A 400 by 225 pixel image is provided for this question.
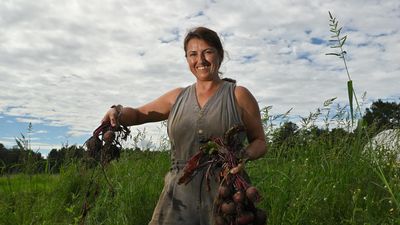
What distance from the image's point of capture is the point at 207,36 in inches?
114

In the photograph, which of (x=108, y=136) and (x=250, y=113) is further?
(x=250, y=113)

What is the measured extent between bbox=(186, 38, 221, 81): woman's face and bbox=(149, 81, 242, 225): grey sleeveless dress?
0.12 m

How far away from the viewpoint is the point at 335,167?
16.4 ft

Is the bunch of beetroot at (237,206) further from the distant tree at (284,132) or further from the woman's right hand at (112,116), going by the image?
the distant tree at (284,132)

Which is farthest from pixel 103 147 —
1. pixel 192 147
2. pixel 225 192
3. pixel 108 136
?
pixel 225 192

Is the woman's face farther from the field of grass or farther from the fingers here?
the field of grass

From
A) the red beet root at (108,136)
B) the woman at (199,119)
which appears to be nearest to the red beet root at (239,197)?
the woman at (199,119)

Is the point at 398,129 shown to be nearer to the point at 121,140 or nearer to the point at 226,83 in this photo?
the point at 226,83

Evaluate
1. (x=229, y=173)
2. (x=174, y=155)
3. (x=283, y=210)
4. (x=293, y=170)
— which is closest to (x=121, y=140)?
(x=174, y=155)

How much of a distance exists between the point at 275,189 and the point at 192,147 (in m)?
1.98

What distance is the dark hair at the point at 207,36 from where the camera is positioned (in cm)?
289

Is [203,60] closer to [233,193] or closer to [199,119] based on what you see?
[199,119]

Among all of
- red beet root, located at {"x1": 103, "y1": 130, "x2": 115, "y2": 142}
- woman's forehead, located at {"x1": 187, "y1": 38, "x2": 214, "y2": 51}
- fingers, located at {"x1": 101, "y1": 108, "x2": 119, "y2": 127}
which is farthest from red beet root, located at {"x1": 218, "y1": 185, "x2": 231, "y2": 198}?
woman's forehead, located at {"x1": 187, "y1": 38, "x2": 214, "y2": 51}

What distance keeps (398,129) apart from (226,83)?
4.38m
